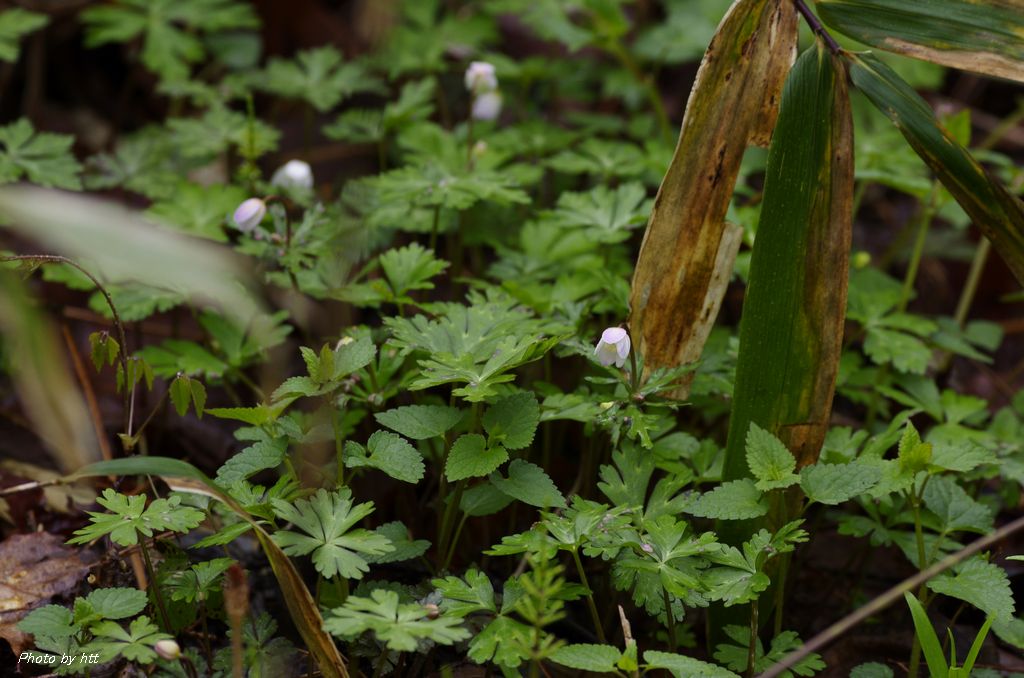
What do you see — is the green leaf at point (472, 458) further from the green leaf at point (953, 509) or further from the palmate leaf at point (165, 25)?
the palmate leaf at point (165, 25)

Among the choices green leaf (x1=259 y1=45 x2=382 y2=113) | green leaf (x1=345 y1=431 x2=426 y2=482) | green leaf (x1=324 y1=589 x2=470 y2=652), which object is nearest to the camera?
green leaf (x1=324 y1=589 x2=470 y2=652)

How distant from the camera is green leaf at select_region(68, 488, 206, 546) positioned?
1733mm

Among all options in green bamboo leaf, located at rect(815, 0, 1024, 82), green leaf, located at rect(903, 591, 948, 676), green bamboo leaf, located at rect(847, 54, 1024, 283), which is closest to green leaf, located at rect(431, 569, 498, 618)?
green leaf, located at rect(903, 591, 948, 676)

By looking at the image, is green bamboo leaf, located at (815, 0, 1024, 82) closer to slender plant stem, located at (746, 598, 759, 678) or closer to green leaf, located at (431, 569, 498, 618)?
slender plant stem, located at (746, 598, 759, 678)

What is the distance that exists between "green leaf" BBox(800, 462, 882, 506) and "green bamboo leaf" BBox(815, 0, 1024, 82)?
83cm

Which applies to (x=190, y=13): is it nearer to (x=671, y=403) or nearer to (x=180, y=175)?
(x=180, y=175)

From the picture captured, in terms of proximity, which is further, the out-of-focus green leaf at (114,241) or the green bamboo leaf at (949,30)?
the green bamboo leaf at (949,30)

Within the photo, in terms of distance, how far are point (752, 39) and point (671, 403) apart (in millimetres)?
809

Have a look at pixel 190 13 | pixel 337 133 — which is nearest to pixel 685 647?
pixel 337 133

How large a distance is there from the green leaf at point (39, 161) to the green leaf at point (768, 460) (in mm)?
2021

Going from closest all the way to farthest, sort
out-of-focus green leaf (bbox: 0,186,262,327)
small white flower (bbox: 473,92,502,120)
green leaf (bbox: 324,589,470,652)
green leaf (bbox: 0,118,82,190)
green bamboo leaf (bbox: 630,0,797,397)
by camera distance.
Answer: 1. out-of-focus green leaf (bbox: 0,186,262,327)
2. green leaf (bbox: 324,589,470,652)
3. green bamboo leaf (bbox: 630,0,797,397)
4. green leaf (bbox: 0,118,82,190)
5. small white flower (bbox: 473,92,502,120)

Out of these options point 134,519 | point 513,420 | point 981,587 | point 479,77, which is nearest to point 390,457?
point 513,420

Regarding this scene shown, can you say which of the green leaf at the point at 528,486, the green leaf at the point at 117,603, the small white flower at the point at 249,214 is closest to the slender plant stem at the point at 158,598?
the green leaf at the point at 117,603

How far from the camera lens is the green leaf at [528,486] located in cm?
181
